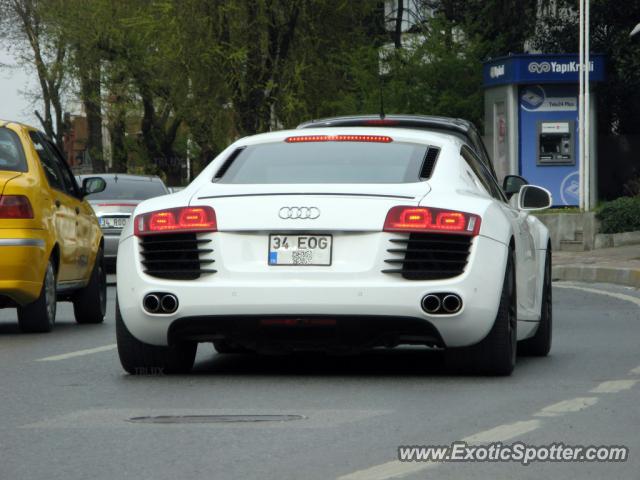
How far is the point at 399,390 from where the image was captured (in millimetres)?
8906

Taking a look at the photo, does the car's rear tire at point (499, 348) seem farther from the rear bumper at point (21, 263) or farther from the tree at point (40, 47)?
the tree at point (40, 47)

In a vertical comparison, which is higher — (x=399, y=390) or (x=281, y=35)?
(x=281, y=35)

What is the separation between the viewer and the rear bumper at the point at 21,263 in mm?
12836

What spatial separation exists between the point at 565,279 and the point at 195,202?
14.7m

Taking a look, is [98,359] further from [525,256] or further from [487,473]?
[487,473]

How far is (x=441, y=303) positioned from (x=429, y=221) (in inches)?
16.3

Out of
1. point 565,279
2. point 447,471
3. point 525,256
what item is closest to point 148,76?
point 565,279

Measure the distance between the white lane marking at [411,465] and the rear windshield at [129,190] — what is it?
18.1 m

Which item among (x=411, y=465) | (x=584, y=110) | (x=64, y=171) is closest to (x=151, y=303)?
(x=411, y=465)

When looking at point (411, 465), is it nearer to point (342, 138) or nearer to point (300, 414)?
point (300, 414)


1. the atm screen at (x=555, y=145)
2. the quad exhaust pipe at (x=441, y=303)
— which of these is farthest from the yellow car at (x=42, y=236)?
the atm screen at (x=555, y=145)

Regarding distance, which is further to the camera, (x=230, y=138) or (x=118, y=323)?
(x=230, y=138)

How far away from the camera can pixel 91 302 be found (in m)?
15.0

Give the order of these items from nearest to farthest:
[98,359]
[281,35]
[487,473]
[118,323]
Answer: [487,473], [118,323], [98,359], [281,35]
